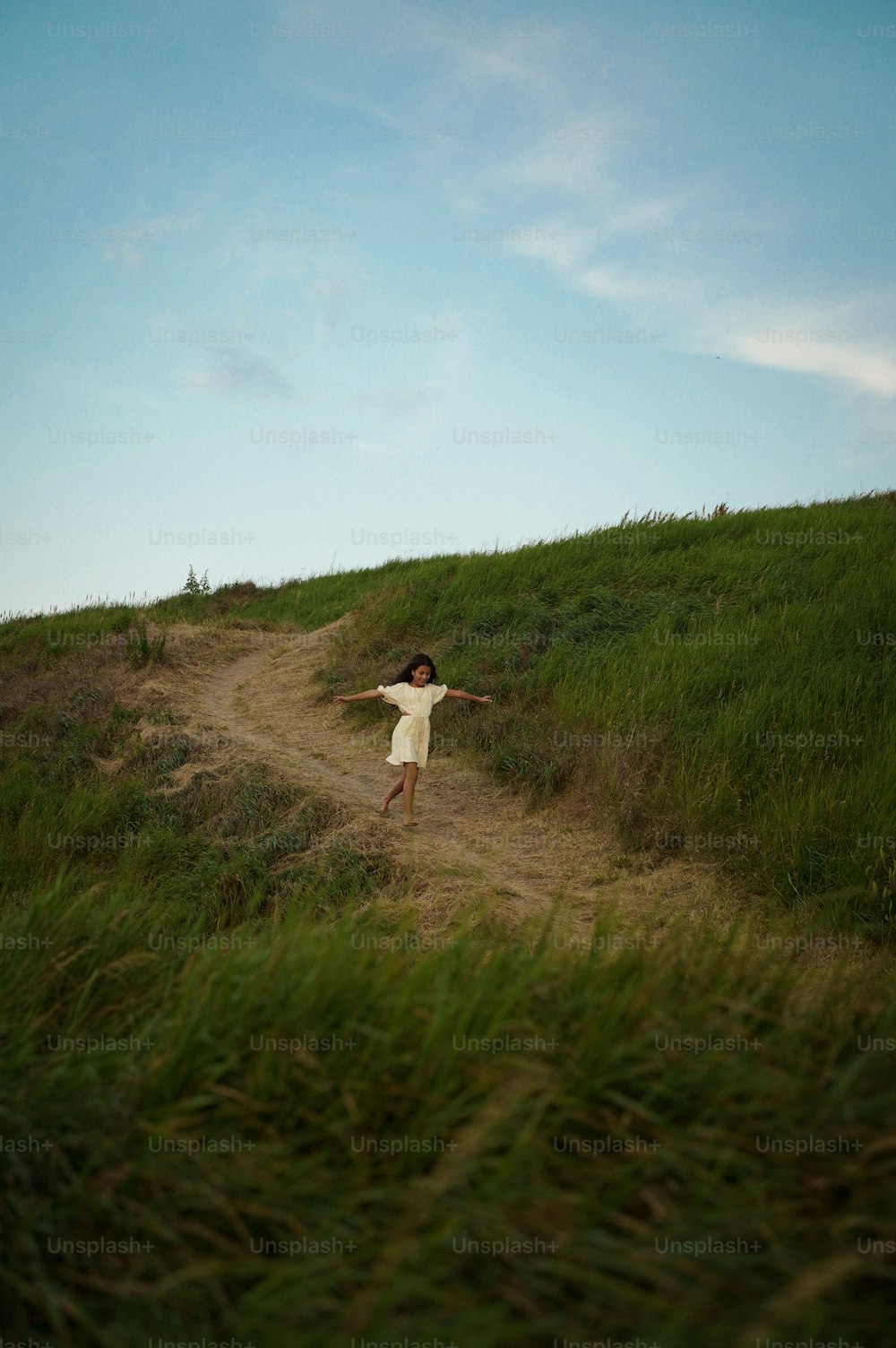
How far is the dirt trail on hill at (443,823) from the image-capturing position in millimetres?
7203

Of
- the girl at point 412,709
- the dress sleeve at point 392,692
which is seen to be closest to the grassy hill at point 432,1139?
the girl at point 412,709

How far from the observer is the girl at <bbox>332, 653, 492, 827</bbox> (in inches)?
384

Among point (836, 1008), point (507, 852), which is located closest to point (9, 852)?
point (507, 852)

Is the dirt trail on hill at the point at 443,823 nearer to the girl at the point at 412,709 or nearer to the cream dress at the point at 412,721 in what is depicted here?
the girl at the point at 412,709

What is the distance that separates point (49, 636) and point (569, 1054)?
20227mm

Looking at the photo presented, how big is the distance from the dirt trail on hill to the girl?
1.99ft

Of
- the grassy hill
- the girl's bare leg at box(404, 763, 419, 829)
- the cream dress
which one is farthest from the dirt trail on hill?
the grassy hill

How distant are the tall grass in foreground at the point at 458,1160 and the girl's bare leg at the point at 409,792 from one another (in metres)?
6.09

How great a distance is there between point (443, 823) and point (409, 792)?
0.65 metres

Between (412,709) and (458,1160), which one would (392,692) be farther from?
(458,1160)

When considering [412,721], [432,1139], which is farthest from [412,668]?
[432,1139]

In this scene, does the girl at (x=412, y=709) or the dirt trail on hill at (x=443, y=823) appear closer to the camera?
the dirt trail on hill at (x=443, y=823)

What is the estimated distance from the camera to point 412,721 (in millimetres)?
9875

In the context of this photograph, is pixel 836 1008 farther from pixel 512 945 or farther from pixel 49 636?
pixel 49 636
